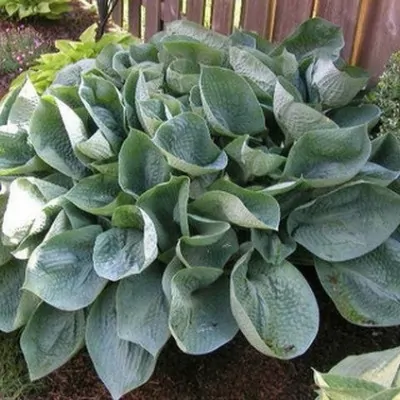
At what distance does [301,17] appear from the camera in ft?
10.9

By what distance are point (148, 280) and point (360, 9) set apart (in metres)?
1.54

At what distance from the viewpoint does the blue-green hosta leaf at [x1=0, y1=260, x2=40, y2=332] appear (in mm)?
2262

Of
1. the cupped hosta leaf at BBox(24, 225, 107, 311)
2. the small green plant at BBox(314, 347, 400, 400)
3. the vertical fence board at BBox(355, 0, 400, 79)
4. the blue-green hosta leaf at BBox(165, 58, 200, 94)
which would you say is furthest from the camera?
the vertical fence board at BBox(355, 0, 400, 79)

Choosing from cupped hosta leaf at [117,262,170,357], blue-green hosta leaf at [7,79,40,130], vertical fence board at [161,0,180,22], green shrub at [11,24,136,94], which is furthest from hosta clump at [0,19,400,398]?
vertical fence board at [161,0,180,22]

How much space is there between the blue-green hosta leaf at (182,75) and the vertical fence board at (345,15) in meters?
0.74

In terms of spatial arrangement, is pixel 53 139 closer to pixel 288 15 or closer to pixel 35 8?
pixel 288 15

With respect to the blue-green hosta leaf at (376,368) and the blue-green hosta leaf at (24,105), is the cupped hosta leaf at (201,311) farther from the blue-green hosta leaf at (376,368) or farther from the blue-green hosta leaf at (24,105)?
the blue-green hosta leaf at (24,105)

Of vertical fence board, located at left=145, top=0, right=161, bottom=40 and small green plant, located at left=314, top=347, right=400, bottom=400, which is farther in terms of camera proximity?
vertical fence board, located at left=145, top=0, right=161, bottom=40

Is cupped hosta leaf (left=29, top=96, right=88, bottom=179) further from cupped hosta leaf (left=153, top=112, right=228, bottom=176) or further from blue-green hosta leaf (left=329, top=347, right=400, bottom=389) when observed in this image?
blue-green hosta leaf (left=329, top=347, right=400, bottom=389)

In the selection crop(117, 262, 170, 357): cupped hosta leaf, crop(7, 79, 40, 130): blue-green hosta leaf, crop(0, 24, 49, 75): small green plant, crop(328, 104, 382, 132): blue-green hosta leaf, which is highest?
crop(328, 104, 382, 132): blue-green hosta leaf

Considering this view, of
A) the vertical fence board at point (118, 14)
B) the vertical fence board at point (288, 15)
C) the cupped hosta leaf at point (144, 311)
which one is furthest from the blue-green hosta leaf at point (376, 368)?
the vertical fence board at point (118, 14)

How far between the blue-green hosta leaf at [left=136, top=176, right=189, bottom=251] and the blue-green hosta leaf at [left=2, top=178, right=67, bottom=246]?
1.07ft

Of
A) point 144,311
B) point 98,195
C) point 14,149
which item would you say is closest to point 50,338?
point 144,311

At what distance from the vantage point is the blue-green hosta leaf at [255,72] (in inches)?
100.0
